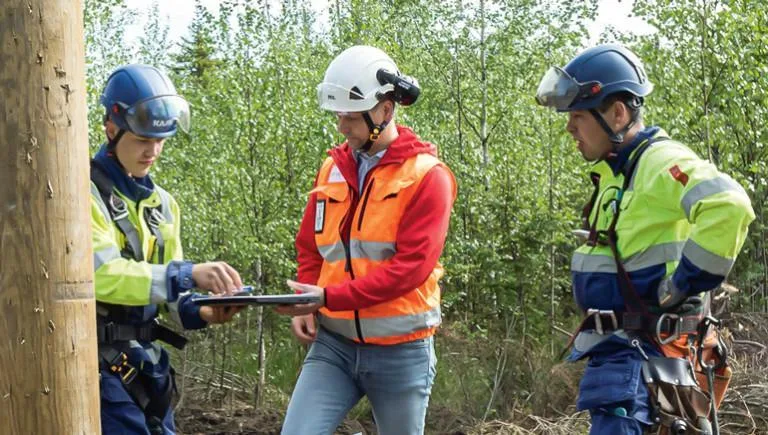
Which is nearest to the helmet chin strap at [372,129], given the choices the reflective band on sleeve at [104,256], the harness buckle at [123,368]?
the reflective band on sleeve at [104,256]

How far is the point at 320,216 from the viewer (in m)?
5.93

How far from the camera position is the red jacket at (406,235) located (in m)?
5.53

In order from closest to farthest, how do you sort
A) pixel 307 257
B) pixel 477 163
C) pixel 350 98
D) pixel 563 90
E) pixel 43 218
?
Result: pixel 43 218, pixel 563 90, pixel 350 98, pixel 307 257, pixel 477 163

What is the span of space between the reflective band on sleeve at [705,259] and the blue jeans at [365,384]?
1.41m

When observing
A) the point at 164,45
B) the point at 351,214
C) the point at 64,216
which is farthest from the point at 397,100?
the point at 164,45

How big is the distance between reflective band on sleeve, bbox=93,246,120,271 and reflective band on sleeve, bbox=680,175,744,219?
221cm

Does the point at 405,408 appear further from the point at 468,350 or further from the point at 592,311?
the point at 468,350

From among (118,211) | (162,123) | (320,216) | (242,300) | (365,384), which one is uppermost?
(162,123)

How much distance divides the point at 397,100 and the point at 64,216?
2.45m

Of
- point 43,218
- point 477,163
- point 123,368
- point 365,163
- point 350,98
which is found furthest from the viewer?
point 477,163

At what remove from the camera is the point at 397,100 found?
595 centimetres

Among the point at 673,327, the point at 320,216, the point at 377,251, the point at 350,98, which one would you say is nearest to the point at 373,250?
the point at 377,251

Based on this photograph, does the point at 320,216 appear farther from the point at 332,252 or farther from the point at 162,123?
the point at 162,123

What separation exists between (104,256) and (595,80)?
213cm
